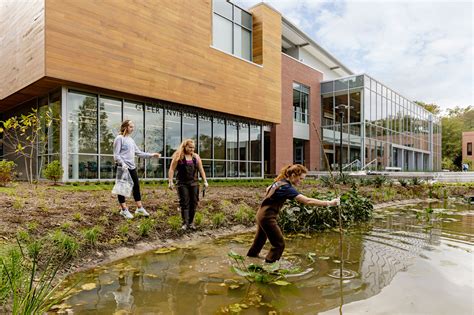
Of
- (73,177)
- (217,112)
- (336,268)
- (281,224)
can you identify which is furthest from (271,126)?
(336,268)

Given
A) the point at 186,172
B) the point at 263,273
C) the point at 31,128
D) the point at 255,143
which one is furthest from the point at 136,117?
the point at 263,273

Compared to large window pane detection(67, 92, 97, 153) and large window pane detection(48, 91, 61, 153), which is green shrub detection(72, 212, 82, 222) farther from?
large window pane detection(48, 91, 61, 153)

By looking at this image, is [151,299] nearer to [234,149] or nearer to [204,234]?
[204,234]

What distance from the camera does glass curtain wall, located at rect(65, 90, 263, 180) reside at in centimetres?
1381

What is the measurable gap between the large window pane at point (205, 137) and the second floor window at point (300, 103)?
10.4 m

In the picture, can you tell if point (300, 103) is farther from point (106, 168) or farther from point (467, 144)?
point (467, 144)

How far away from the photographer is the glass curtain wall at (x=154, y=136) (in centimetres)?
1381

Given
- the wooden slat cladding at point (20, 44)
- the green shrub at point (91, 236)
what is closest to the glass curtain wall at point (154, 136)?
the wooden slat cladding at point (20, 44)

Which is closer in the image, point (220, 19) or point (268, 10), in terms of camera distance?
point (220, 19)

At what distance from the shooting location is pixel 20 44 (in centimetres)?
1391

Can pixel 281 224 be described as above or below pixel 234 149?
below

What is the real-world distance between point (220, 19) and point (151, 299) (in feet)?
61.2

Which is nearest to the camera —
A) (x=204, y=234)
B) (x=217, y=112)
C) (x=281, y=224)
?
(x=204, y=234)

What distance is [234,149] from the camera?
21.1 m
